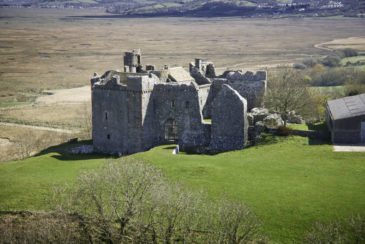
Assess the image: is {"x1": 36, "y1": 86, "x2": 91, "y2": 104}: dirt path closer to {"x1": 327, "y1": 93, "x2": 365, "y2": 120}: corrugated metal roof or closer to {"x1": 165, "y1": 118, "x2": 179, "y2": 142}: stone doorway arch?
{"x1": 165, "y1": 118, "x2": 179, "y2": 142}: stone doorway arch

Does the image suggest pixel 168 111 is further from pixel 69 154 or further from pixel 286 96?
pixel 286 96

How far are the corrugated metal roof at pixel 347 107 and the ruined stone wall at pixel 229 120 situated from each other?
8387 mm

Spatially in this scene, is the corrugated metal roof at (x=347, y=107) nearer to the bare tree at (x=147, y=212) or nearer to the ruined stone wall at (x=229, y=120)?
the ruined stone wall at (x=229, y=120)

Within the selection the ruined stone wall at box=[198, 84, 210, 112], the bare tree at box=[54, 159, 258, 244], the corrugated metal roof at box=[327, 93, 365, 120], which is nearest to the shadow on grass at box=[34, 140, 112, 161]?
the ruined stone wall at box=[198, 84, 210, 112]

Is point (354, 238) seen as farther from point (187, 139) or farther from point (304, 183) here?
point (187, 139)

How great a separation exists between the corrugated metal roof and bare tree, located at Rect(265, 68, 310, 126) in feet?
11.0

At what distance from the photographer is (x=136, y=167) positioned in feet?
114

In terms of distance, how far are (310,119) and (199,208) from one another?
106 ft

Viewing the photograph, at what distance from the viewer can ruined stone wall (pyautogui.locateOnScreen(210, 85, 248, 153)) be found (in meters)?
51.4

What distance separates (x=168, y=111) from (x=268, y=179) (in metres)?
17.9

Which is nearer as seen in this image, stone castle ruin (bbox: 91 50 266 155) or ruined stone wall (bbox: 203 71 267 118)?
stone castle ruin (bbox: 91 50 266 155)

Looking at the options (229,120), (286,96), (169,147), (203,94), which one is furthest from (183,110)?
(286,96)

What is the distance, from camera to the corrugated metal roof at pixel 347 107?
4772 cm

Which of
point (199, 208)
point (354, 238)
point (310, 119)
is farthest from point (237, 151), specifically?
point (354, 238)
